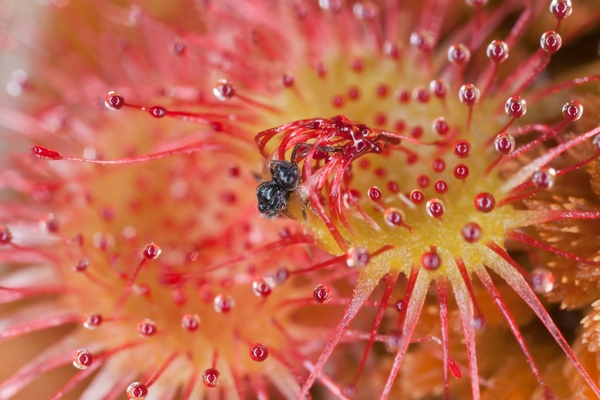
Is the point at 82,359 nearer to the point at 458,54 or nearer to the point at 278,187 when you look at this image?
the point at 278,187

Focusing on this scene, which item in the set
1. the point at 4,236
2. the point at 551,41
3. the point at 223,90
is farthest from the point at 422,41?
the point at 4,236

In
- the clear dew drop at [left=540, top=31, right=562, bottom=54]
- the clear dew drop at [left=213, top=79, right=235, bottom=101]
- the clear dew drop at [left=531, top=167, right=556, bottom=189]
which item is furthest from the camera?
the clear dew drop at [left=213, top=79, right=235, bottom=101]

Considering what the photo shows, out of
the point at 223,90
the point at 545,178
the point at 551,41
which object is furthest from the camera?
the point at 223,90

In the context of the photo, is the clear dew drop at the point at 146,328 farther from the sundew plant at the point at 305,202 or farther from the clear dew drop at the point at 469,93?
the clear dew drop at the point at 469,93

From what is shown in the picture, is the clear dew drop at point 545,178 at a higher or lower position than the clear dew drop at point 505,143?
lower

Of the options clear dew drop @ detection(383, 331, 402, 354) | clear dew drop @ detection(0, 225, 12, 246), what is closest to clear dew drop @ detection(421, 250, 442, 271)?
clear dew drop @ detection(383, 331, 402, 354)

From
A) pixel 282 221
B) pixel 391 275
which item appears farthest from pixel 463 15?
pixel 391 275

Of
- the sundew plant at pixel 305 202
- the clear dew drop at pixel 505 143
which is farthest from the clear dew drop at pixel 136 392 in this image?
the clear dew drop at pixel 505 143

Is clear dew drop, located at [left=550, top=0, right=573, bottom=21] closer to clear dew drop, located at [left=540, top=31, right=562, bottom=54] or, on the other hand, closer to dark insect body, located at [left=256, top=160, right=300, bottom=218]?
clear dew drop, located at [left=540, top=31, right=562, bottom=54]
